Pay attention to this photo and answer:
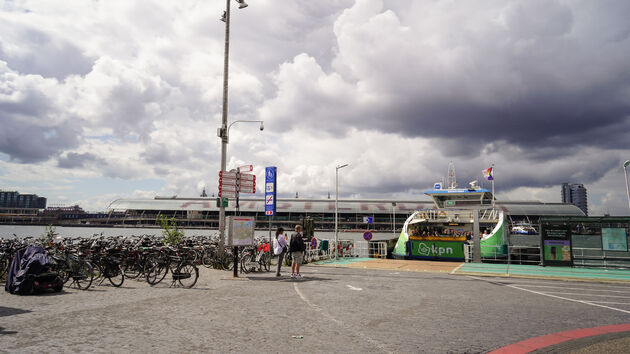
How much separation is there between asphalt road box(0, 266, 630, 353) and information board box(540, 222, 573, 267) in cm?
773

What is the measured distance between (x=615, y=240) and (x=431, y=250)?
9503 mm

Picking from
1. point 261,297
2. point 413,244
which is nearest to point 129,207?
point 413,244

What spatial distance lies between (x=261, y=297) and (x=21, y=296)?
5.98 metres

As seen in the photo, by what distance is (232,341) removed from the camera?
561cm

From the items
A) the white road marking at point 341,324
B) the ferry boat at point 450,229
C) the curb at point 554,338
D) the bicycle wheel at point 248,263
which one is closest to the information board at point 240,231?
the bicycle wheel at point 248,263

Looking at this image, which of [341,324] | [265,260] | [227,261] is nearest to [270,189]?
[265,260]

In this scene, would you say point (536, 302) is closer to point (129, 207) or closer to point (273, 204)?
point (273, 204)

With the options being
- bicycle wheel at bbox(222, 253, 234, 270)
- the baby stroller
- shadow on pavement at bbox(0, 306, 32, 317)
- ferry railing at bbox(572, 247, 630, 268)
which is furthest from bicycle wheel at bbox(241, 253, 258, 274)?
ferry railing at bbox(572, 247, 630, 268)

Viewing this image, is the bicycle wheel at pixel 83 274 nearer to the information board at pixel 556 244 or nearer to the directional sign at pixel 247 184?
the directional sign at pixel 247 184

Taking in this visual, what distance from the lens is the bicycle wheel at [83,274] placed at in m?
10.2

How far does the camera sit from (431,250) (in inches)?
934

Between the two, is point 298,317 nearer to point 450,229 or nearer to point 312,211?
point 450,229

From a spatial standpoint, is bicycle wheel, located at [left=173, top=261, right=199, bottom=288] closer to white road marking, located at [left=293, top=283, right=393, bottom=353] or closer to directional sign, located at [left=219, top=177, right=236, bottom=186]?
white road marking, located at [left=293, top=283, right=393, bottom=353]

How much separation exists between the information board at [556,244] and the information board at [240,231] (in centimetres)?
1566
